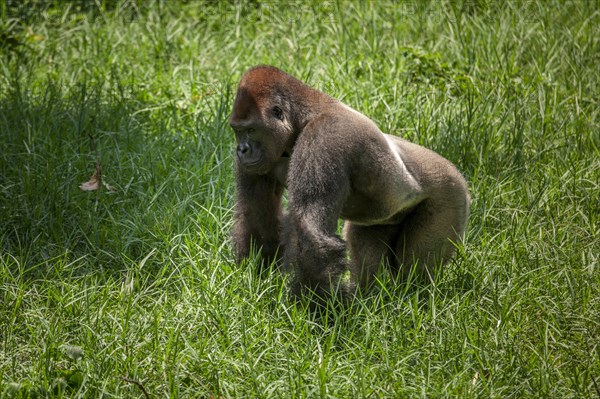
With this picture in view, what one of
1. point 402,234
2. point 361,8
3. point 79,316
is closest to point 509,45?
point 361,8

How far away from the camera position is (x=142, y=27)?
626cm

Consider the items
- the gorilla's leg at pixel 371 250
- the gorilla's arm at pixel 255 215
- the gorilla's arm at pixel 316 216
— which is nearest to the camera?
the gorilla's arm at pixel 316 216

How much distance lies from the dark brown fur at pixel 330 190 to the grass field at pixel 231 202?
0.16m

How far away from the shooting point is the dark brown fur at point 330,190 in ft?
11.0

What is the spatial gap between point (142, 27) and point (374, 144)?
3268 mm

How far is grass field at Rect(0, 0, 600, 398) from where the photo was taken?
10.1 ft

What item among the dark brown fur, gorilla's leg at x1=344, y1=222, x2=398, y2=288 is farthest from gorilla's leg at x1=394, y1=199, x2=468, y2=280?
gorilla's leg at x1=344, y1=222, x2=398, y2=288

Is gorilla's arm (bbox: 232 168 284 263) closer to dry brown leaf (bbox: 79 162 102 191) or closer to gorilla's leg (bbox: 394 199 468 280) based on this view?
gorilla's leg (bbox: 394 199 468 280)

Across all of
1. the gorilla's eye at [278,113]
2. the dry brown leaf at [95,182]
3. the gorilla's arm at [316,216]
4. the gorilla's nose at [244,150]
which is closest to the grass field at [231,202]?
the dry brown leaf at [95,182]

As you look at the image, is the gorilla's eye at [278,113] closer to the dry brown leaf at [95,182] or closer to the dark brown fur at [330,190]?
the dark brown fur at [330,190]

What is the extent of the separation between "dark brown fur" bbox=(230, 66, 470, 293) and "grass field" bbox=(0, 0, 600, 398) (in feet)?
0.52

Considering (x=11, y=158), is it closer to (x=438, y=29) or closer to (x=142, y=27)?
(x=142, y=27)

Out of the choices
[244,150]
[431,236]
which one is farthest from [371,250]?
[244,150]

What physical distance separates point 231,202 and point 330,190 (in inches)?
42.3
